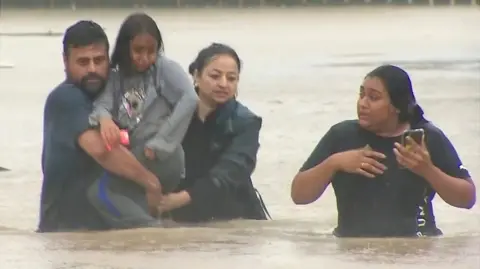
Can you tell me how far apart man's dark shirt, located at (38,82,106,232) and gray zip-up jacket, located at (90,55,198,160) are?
0.09 m

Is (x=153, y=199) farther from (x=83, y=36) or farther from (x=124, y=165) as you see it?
(x=83, y=36)

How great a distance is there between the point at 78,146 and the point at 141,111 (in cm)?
34

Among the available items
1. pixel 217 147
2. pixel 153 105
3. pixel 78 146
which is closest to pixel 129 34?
pixel 153 105

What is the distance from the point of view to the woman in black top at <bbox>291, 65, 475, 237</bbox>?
5.63 m

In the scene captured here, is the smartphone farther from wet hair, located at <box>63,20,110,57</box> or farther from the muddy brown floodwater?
wet hair, located at <box>63,20,110,57</box>

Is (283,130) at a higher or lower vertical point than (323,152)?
lower

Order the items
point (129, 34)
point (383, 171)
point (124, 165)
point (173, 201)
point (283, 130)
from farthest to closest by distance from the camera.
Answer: point (283, 130)
point (173, 201)
point (129, 34)
point (124, 165)
point (383, 171)

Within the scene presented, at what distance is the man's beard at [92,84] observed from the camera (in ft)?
20.0

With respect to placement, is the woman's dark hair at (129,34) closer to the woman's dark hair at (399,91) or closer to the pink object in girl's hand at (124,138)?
the pink object in girl's hand at (124,138)

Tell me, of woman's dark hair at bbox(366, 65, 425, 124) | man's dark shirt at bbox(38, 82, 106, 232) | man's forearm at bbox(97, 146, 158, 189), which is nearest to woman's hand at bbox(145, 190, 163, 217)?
man's forearm at bbox(97, 146, 158, 189)

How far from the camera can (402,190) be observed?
570 centimetres

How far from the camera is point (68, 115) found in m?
6.02

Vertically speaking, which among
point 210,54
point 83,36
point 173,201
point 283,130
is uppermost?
point 83,36

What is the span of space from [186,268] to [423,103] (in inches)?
370
